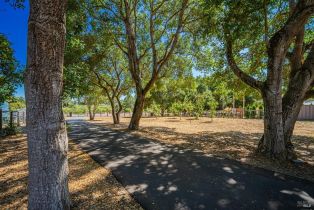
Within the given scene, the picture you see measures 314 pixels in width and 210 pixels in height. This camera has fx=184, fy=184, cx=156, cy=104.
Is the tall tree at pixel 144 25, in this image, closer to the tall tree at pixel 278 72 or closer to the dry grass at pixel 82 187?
the tall tree at pixel 278 72

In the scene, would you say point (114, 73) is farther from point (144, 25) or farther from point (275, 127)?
point (275, 127)

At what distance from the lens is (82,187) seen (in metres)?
3.79

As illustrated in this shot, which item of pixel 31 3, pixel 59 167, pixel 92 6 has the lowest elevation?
pixel 59 167

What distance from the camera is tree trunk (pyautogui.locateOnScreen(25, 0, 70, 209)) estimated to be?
95.2 inches

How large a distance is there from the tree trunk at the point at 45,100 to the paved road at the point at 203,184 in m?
1.56

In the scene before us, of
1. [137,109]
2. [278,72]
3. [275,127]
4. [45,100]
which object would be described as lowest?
[275,127]

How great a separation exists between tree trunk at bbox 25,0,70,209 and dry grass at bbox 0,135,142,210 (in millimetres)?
786

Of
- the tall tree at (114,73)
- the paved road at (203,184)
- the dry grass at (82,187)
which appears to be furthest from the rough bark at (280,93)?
the tall tree at (114,73)

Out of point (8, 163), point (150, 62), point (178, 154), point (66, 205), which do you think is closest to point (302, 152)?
point (178, 154)

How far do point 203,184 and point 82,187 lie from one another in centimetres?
253

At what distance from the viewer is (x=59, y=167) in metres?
2.62

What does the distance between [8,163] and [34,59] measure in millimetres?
4886

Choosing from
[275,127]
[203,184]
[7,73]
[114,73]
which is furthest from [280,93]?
[114,73]

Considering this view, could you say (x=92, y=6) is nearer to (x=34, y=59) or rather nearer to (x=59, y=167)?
(x=34, y=59)
